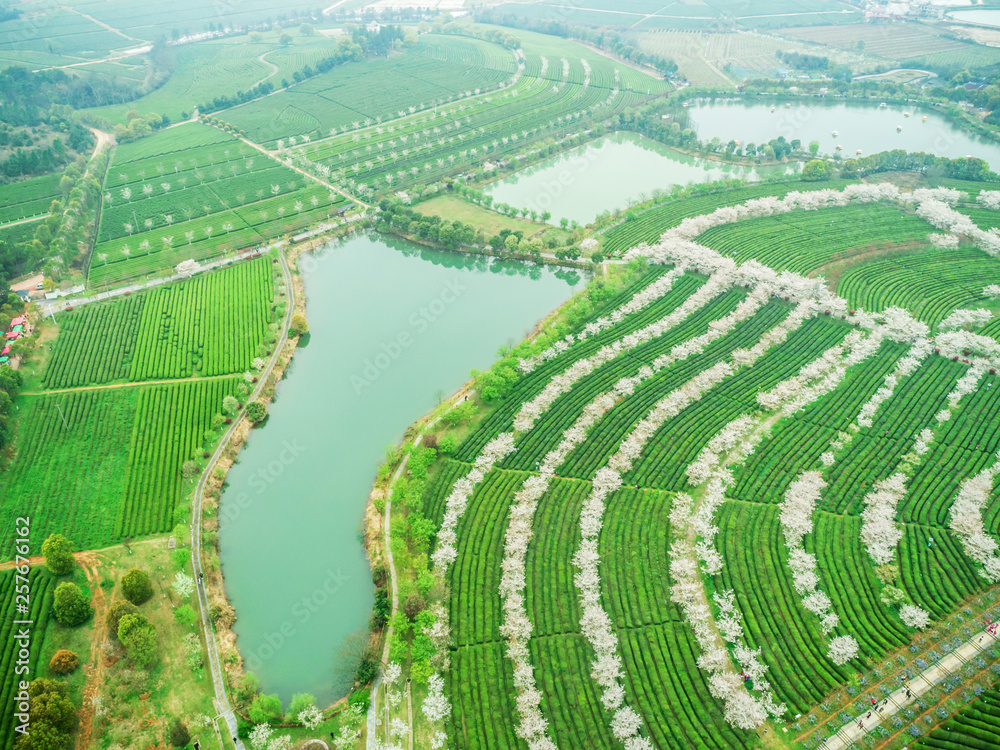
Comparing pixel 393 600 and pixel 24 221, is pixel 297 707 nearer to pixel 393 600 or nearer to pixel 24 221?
pixel 393 600

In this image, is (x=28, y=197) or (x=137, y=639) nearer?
(x=137, y=639)

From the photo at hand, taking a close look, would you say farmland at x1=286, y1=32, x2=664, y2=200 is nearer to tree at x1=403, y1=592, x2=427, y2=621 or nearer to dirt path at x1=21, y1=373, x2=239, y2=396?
dirt path at x1=21, y1=373, x2=239, y2=396

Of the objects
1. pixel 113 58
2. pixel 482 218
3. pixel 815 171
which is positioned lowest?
pixel 482 218

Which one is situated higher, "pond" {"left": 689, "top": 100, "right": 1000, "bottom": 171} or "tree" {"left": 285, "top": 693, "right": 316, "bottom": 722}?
"pond" {"left": 689, "top": 100, "right": 1000, "bottom": 171}

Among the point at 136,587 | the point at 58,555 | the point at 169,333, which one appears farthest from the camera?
the point at 169,333

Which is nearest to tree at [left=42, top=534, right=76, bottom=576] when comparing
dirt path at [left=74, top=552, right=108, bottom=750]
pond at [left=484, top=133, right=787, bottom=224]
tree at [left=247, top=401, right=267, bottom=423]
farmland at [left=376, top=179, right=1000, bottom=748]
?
dirt path at [left=74, top=552, right=108, bottom=750]

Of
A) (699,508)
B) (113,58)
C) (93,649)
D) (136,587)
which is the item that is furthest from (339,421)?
(113,58)
